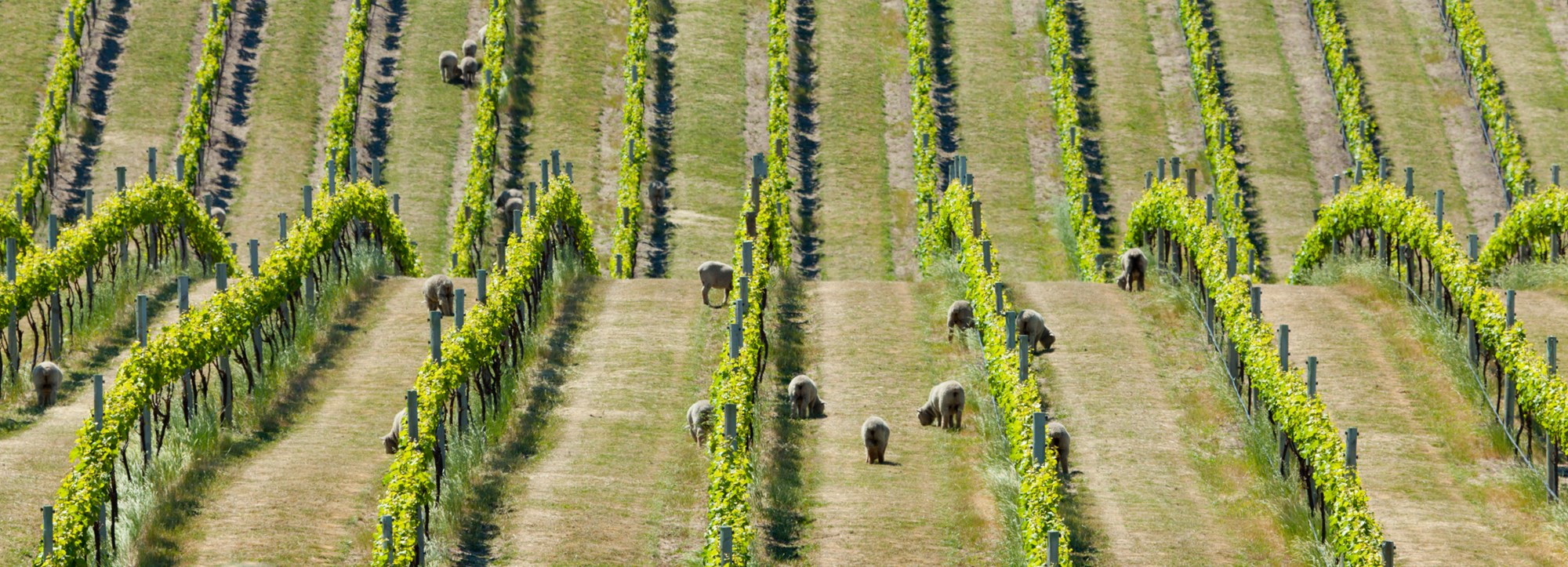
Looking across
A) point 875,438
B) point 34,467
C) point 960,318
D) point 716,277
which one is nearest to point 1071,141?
point 716,277

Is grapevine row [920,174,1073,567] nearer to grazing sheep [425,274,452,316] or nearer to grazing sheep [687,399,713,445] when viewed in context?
grazing sheep [687,399,713,445]

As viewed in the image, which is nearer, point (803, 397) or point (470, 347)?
point (470, 347)

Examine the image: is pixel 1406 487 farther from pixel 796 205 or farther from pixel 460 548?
pixel 796 205

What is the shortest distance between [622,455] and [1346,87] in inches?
1465

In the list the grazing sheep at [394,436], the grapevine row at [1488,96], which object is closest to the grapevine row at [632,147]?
the grazing sheep at [394,436]

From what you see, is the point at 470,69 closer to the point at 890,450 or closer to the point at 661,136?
the point at 661,136

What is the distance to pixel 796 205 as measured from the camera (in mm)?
57031

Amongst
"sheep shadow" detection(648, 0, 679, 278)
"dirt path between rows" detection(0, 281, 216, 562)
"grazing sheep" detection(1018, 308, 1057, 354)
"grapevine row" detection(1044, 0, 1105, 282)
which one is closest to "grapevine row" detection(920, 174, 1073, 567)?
"grazing sheep" detection(1018, 308, 1057, 354)

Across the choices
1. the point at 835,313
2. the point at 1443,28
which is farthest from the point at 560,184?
the point at 1443,28

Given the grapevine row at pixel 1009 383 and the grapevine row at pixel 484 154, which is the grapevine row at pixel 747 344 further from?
the grapevine row at pixel 484 154

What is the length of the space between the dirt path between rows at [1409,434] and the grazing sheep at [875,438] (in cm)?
758

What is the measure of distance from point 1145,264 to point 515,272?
48.2 feet

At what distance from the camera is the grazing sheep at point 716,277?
4178 cm

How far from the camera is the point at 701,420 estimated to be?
32688 mm
